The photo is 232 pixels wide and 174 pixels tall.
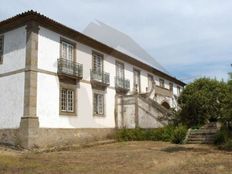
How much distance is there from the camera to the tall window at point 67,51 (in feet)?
73.2

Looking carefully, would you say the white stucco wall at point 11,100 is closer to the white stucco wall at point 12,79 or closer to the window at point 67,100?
the white stucco wall at point 12,79

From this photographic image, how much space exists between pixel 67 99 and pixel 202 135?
28.7ft

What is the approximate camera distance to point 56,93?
21375mm

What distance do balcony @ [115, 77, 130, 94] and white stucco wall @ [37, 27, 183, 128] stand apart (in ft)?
4.26

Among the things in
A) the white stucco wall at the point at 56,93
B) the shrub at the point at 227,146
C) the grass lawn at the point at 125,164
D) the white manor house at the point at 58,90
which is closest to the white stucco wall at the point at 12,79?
the white manor house at the point at 58,90

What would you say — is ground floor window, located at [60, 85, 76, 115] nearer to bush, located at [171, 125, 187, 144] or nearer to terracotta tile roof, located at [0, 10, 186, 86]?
terracotta tile roof, located at [0, 10, 186, 86]

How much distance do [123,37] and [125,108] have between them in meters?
7.41

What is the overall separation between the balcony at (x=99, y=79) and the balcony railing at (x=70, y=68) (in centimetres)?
163

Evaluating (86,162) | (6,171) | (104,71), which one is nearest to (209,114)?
(104,71)

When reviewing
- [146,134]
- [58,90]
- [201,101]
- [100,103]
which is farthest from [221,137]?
[58,90]

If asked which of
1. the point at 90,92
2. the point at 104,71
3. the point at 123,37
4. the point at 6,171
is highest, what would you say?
the point at 123,37

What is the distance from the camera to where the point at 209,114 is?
81.7 ft

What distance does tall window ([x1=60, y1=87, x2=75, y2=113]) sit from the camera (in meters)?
21.9

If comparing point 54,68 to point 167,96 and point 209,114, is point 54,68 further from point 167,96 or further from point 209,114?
point 167,96
